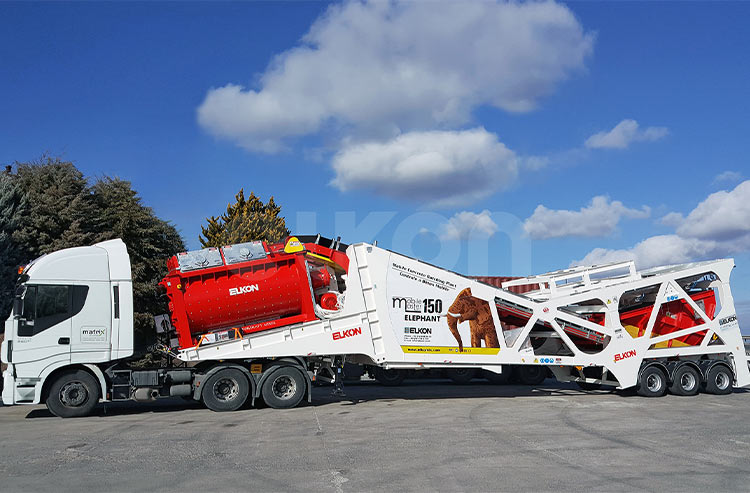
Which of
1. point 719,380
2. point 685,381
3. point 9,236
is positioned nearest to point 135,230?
point 9,236

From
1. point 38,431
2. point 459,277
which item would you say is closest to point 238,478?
point 38,431

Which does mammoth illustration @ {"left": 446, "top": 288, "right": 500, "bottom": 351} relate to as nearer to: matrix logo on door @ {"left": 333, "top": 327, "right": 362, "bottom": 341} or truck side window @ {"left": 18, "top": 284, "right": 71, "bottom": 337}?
matrix logo on door @ {"left": 333, "top": 327, "right": 362, "bottom": 341}

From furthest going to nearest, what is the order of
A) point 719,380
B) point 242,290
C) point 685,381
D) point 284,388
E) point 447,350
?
point 719,380, point 685,381, point 447,350, point 284,388, point 242,290

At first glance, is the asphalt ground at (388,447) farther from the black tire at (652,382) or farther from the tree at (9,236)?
the tree at (9,236)

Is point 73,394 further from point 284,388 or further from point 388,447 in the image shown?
point 388,447

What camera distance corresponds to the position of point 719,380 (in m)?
15.8

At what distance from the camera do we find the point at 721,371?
623 inches

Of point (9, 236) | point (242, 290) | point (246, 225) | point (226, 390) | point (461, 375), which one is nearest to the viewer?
point (242, 290)

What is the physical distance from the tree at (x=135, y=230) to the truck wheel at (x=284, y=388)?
32.1ft

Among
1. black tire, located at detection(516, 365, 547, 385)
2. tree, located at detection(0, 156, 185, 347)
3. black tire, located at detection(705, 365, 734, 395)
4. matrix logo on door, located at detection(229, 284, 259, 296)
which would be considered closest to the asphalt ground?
black tire, located at detection(705, 365, 734, 395)

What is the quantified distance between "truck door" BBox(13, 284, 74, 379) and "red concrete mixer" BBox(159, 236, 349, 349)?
1978mm

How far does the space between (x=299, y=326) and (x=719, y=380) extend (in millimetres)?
11109

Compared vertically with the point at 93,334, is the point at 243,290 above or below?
above

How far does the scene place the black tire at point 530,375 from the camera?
65.6ft
